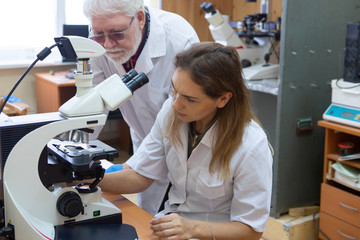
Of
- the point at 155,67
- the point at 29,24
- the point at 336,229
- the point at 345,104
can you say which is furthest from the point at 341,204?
the point at 29,24

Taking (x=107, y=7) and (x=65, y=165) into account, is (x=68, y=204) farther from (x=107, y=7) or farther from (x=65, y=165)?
(x=107, y=7)

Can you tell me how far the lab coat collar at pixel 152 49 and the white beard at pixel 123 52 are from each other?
54mm

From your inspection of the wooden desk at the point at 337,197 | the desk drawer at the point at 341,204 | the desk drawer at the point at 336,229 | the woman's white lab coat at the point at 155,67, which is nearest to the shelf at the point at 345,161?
the wooden desk at the point at 337,197

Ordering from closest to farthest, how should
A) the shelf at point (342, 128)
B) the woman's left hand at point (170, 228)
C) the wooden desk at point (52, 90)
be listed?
1. the woman's left hand at point (170, 228)
2. the shelf at point (342, 128)
3. the wooden desk at point (52, 90)

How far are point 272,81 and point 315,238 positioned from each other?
0.99 metres

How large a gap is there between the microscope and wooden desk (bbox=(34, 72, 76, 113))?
2465 mm

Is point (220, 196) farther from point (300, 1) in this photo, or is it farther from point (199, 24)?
point (199, 24)

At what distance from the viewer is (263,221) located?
1342mm

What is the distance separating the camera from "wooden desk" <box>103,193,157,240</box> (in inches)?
49.8

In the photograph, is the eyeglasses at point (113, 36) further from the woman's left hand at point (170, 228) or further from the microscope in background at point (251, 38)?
the microscope in background at point (251, 38)

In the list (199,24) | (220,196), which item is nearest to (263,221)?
(220,196)

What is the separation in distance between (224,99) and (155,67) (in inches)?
21.0

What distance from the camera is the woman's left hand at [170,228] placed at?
1.22 metres

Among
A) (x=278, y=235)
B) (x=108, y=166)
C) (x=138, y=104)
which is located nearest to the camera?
(x=108, y=166)
